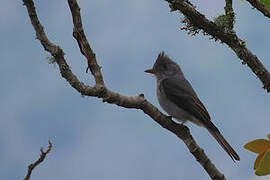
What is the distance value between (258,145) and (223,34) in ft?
5.81

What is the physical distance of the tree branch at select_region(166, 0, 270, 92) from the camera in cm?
266

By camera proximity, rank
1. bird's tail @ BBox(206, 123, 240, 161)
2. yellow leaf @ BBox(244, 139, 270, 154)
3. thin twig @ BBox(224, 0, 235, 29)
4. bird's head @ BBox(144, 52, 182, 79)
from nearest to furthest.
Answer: yellow leaf @ BBox(244, 139, 270, 154)
thin twig @ BBox(224, 0, 235, 29)
bird's tail @ BBox(206, 123, 240, 161)
bird's head @ BBox(144, 52, 182, 79)

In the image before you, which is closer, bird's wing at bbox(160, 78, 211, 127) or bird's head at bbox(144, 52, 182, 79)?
bird's wing at bbox(160, 78, 211, 127)

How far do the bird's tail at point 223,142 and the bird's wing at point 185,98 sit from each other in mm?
89

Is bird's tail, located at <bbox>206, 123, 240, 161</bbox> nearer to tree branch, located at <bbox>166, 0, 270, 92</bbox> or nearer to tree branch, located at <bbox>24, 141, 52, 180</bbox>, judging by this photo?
tree branch, located at <bbox>166, 0, 270, 92</bbox>

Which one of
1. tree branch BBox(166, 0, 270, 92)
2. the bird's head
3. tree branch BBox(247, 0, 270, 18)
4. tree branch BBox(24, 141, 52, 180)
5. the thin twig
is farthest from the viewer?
the bird's head

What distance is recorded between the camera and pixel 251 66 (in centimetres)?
267

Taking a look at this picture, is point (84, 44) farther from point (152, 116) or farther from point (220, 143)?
point (220, 143)

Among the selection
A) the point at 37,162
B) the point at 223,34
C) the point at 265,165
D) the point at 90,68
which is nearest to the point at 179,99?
the point at 223,34

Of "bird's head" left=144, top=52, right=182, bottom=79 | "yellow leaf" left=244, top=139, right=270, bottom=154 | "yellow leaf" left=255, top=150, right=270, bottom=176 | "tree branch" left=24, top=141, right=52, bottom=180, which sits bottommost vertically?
"yellow leaf" left=255, top=150, right=270, bottom=176

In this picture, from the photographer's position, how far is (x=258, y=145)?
1.12m

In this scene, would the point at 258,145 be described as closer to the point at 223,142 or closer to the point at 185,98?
the point at 223,142

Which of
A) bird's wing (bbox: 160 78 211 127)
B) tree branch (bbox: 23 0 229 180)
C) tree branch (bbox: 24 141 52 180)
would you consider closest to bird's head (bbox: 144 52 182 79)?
bird's wing (bbox: 160 78 211 127)

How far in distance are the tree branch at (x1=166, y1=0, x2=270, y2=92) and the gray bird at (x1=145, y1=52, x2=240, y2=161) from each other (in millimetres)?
880
